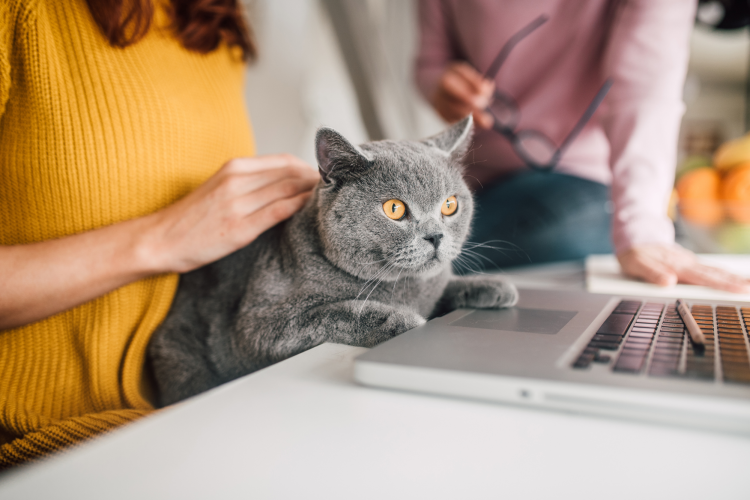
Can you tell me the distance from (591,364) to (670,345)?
13 cm

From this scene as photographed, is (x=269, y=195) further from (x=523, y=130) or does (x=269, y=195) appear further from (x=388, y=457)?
(x=523, y=130)

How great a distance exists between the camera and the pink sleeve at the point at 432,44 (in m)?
1.72

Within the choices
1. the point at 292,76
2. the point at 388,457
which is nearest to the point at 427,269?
the point at 388,457

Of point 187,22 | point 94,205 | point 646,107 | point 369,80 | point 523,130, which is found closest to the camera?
point 94,205

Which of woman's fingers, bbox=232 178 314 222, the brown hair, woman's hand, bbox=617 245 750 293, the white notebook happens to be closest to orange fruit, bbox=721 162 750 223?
the white notebook

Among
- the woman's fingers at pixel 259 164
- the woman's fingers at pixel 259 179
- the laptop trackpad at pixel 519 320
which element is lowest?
the laptop trackpad at pixel 519 320

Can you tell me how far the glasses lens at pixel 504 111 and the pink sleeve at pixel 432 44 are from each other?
0.25 meters

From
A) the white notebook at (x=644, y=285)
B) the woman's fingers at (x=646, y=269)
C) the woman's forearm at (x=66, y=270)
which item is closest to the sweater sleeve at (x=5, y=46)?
the woman's forearm at (x=66, y=270)

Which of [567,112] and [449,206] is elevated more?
[567,112]

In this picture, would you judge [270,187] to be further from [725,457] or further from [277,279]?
[725,457]

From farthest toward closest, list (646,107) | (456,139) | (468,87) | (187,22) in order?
(468,87)
(646,107)
(187,22)
(456,139)

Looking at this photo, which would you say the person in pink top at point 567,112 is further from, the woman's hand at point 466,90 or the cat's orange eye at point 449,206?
the cat's orange eye at point 449,206

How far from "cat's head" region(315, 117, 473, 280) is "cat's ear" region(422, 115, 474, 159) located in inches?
4.4

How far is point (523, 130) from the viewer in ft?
5.15
